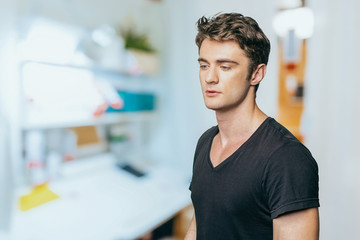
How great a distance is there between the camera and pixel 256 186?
1.51 ft

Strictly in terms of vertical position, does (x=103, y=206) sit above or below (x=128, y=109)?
below

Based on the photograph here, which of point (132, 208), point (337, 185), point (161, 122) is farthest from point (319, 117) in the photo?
point (161, 122)

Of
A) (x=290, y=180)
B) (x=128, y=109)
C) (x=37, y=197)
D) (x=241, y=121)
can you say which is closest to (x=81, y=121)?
(x=128, y=109)

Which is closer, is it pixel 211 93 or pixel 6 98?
pixel 211 93

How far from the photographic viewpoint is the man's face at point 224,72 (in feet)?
1.42

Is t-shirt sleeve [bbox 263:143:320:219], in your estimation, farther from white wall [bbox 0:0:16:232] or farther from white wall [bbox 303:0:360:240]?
white wall [bbox 0:0:16:232]

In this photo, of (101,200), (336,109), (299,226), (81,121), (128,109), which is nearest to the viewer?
(299,226)

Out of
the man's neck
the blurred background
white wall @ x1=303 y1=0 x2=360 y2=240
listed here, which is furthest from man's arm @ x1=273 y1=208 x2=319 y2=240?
white wall @ x1=303 y1=0 x2=360 y2=240

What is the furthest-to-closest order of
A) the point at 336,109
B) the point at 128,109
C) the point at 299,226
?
the point at 128,109
the point at 336,109
the point at 299,226

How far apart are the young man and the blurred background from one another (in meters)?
0.18

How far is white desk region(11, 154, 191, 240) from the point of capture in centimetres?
90

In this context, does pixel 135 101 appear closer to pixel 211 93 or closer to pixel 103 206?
pixel 103 206

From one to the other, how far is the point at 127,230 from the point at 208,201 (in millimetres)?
522

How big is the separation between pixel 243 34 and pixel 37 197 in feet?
3.77
